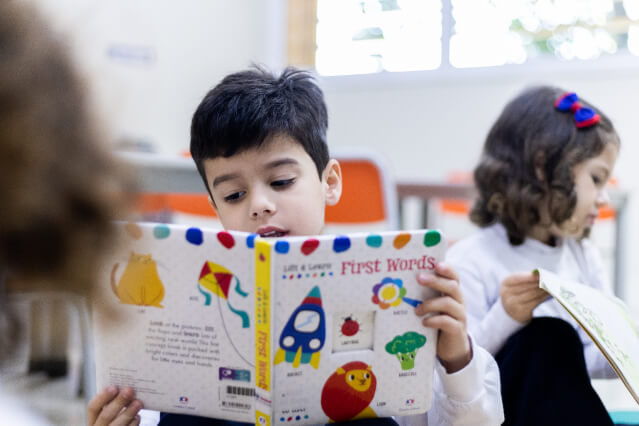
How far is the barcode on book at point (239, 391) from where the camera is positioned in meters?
0.68

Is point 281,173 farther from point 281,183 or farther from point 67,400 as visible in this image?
point 67,400

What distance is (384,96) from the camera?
4.00m

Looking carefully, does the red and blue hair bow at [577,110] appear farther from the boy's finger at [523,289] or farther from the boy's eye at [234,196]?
the boy's eye at [234,196]

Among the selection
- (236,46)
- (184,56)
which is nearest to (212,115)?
(184,56)

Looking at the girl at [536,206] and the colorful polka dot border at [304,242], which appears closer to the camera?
the colorful polka dot border at [304,242]

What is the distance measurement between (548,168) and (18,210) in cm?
114

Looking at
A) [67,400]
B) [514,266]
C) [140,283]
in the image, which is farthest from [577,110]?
[67,400]

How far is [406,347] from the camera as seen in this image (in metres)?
0.70

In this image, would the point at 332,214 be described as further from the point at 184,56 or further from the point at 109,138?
the point at 184,56

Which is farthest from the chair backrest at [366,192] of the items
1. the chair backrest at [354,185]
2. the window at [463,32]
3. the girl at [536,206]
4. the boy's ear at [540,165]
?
the window at [463,32]

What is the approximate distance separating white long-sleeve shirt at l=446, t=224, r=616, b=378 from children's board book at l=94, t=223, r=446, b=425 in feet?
1.47

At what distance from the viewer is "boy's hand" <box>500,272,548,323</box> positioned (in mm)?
939

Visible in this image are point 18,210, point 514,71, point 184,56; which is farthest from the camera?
point 184,56

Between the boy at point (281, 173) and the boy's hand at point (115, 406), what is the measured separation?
0.04 ft
